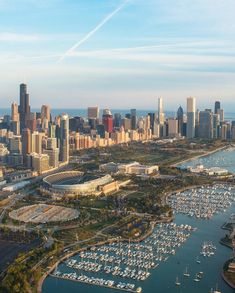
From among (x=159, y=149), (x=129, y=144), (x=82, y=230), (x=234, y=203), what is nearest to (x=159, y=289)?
(x=82, y=230)

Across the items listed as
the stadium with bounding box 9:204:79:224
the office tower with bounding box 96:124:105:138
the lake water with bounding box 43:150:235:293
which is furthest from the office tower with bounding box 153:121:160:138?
the lake water with bounding box 43:150:235:293

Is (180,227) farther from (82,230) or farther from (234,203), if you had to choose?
(234,203)

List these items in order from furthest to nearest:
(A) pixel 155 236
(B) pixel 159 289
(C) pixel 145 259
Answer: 1. (A) pixel 155 236
2. (C) pixel 145 259
3. (B) pixel 159 289

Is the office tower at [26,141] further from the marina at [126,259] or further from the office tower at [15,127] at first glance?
the marina at [126,259]

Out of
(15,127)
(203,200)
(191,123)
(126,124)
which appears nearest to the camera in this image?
(203,200)

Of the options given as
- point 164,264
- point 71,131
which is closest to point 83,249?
point 164,264

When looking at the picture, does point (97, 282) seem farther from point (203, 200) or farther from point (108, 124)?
point (108, 124)

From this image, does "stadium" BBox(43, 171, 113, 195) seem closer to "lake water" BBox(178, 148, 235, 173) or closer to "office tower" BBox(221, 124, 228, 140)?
"lake water" BBox(178, 148, 235, 173)
